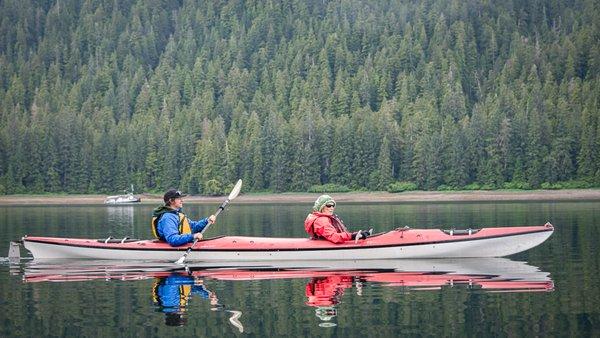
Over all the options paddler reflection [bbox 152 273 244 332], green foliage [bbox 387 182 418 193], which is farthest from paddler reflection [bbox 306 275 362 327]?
green foliage [bbox 387 182 418 193]

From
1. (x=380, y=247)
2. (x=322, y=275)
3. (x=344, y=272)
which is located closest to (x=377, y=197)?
(x=380, y=247)

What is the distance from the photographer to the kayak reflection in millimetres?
30016

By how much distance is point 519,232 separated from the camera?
3794 cm

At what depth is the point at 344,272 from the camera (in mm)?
35594

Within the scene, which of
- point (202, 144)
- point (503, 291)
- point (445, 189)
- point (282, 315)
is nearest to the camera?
point (282, 315)

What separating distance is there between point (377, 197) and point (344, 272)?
130563mm

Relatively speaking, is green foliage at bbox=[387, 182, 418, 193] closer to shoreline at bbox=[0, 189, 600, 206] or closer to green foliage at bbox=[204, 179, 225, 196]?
shoreline at bbox=[0, 189, 600, 206]

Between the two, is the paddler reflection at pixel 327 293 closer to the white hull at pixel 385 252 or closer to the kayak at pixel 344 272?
the kayak at pixel 344 272

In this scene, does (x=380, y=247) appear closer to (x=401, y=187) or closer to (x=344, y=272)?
(x=344, y=272)

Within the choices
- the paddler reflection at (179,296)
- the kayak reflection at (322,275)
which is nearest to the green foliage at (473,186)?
the kayak reflection at (322,275)

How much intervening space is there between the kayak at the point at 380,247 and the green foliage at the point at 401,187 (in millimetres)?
132340

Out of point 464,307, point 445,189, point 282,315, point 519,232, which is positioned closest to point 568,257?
point 519,232

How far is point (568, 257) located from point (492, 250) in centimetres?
322

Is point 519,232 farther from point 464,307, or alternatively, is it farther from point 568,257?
point 464,307
